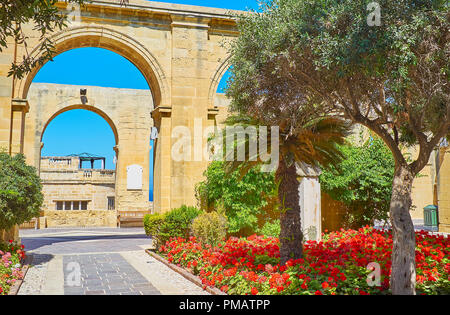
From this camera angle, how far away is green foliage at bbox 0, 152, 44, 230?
24.3 ft

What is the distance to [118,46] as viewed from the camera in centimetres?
1121

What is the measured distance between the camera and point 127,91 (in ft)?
75.8

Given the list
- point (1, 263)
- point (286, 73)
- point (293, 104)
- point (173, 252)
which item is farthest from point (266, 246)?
point (1, 263)

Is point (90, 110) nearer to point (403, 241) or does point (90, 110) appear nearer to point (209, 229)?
point (209, 229)

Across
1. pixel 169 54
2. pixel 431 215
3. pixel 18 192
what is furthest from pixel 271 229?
pixel 431 215

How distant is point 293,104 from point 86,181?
24110mm

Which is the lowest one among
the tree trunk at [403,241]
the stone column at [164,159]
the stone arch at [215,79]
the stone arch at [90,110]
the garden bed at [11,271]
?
the garden bed at [11,271]

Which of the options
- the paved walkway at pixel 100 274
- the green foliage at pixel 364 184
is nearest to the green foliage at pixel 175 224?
the paved walkway at pixel 100 274

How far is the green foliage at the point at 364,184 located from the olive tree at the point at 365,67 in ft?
18.6

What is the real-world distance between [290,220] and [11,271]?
4.62m

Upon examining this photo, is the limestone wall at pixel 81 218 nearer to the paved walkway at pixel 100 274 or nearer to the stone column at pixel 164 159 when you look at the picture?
the paved walkway at pixel 100 274

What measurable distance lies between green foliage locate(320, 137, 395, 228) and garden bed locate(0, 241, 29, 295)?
7.46 m

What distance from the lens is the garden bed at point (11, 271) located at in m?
5.71

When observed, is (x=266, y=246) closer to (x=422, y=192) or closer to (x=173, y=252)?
(x=173, y=252)
